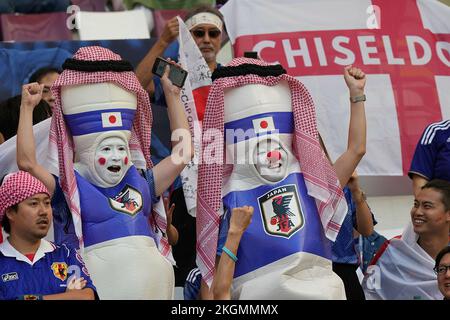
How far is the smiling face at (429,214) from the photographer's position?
28.0 feet

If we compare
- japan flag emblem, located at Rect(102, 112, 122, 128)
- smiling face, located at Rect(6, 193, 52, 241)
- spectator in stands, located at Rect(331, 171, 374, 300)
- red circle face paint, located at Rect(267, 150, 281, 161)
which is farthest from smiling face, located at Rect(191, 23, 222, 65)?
smiling face, located at Rect(6, 193, 52, 241)

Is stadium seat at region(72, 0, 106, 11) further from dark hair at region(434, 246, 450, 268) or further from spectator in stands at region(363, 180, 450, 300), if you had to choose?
dark hair at region(434, 246, 450, 268)

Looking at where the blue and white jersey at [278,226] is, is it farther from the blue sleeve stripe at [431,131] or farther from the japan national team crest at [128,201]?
the blue sleeve stripe at [431,131]

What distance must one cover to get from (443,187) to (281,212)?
141 centimetres

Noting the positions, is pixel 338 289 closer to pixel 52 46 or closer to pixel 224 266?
pixel 224 266

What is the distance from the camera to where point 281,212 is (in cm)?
755

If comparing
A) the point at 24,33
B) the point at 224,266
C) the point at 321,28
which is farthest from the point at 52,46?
the point at 224,266

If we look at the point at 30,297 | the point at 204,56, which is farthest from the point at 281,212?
the point at 204,56

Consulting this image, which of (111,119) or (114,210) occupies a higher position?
(111,119)

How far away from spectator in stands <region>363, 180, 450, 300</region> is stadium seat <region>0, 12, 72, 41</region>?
3.48m

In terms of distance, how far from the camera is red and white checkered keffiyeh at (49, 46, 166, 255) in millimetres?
7707

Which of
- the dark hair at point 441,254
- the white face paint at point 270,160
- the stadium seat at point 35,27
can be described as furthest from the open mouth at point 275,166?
the stadium seat at point 35,27

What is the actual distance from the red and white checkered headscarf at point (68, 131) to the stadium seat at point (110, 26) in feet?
8.62

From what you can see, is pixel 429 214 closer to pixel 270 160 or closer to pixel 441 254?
pixel 441 254
